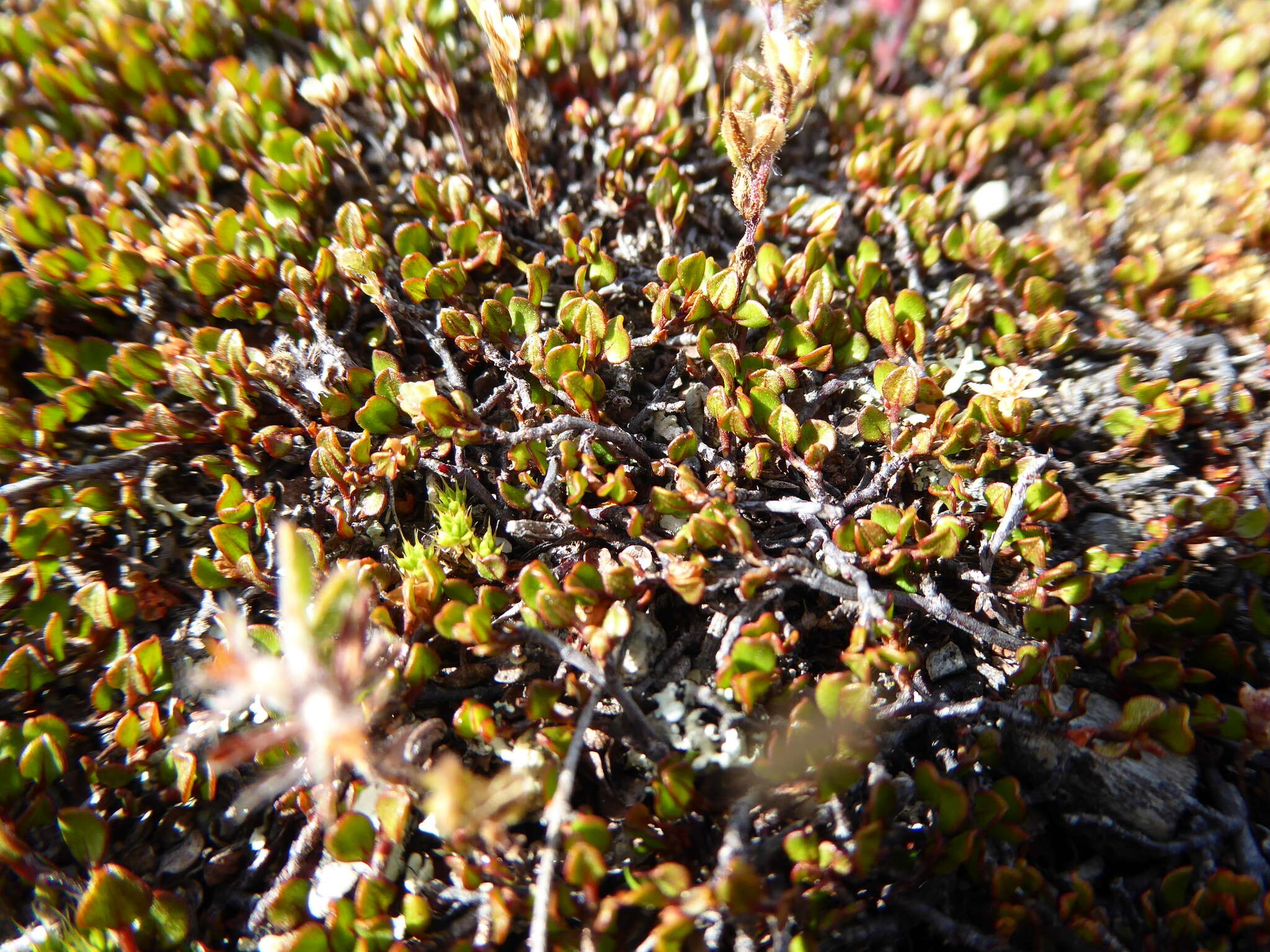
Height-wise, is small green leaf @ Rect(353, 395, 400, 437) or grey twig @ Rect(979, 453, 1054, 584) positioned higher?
small green leaf @ Rect(353, 395, 400, 437)

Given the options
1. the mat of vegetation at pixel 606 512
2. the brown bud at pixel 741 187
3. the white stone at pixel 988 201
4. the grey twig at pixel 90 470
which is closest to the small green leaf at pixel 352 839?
the mat of vegetation at pixel 606 512

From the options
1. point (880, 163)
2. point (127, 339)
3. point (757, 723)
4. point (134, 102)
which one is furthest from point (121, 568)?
point (880, 163)

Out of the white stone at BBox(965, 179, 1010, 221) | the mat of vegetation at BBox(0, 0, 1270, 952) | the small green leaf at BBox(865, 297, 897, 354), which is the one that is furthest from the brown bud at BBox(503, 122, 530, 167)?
the white stone at BBox(965, 179, 1010, 221)

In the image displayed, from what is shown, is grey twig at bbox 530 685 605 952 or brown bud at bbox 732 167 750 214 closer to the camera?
grey twig at bbox 530 685 605 952

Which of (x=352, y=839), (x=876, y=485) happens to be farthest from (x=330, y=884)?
(x=876, y=485)

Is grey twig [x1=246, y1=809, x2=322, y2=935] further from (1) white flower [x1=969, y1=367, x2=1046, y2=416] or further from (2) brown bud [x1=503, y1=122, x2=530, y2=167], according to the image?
(1) white flower [x1=969, y1=367, x2=1046, y2=416]

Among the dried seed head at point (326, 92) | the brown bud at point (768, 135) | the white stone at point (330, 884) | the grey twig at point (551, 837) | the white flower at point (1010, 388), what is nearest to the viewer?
the grey twig at point (551, 837)

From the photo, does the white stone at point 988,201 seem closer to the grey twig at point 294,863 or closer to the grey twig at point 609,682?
the grey twig at point 609,682
